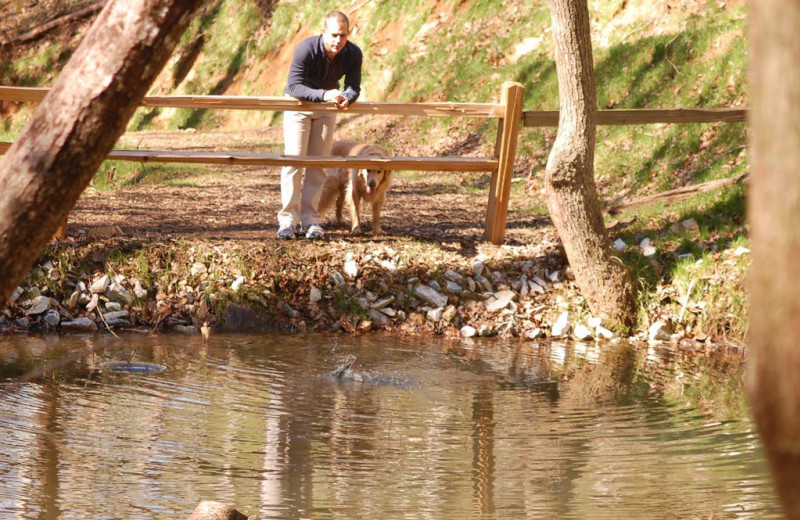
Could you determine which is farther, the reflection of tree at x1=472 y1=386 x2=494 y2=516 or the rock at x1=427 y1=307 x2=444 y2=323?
the rock at x1=427 y1=307 x2=444 y2=323

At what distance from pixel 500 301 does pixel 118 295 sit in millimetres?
3285

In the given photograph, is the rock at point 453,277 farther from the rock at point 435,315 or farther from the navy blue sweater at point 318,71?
the navy blue sweater at point 318,71

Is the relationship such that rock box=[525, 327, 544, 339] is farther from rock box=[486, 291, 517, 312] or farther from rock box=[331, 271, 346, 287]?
rock box=[331, 271, 346, 287]

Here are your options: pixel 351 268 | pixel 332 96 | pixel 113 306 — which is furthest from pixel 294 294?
pixel 332 96

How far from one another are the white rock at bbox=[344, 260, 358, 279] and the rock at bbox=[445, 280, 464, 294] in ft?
2.70

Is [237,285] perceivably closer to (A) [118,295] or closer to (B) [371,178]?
(A) [118,295]

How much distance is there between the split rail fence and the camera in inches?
328

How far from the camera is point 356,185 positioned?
30.3 feet

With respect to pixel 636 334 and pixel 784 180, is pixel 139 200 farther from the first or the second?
pixel 784 180

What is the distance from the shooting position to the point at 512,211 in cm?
1127

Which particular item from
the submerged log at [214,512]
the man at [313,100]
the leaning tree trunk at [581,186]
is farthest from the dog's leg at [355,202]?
the submerged log at [214,512]

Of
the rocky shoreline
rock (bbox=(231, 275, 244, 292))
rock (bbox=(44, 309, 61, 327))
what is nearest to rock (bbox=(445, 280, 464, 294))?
the rocky shoreline

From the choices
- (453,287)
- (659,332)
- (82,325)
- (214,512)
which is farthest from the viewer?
(453,287)

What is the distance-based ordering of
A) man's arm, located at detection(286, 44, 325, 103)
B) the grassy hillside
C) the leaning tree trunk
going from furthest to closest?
the grassy hillside < man's arm, located at detection(286, 44, 325, 103) < the leaning tree trunk
